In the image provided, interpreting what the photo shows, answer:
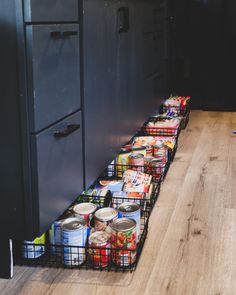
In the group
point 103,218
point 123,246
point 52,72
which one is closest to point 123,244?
point 123,246

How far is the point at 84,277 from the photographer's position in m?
1.47

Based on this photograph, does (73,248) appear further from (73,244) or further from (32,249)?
(32,249)

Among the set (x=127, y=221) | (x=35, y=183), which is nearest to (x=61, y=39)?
(x=35, y=183)

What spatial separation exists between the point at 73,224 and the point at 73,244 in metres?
0.06

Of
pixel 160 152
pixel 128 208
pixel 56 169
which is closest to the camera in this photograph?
pixel 56 169

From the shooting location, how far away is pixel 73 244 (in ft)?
5.01

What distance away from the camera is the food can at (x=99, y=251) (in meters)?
1.51

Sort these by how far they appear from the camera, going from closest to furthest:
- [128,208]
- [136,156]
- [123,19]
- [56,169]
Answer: [56,169] < [128,208] < [123,19] < [136,156]

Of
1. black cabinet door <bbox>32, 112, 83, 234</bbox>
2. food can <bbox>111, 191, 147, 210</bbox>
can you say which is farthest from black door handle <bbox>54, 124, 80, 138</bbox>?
food can <bbox>111, 191, 147, 210</bbox>

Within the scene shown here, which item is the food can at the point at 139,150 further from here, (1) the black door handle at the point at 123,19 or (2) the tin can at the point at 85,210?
(2) the tin can at the point at 85,210

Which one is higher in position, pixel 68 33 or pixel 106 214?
pixel 68 33

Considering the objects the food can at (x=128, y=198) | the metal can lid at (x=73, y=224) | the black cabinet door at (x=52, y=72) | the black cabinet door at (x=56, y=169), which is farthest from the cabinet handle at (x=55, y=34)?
the food can at (x=128, y=198)

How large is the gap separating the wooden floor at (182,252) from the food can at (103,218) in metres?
0.16

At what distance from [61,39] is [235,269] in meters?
0.89
